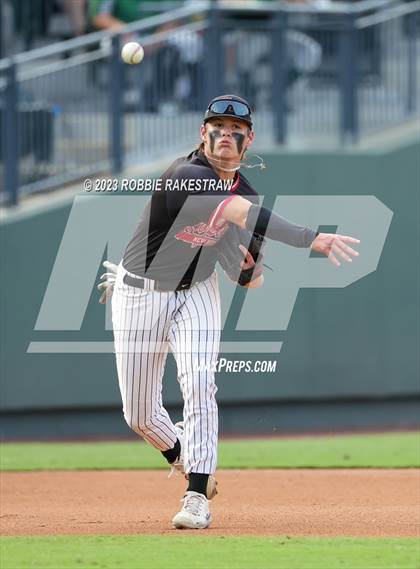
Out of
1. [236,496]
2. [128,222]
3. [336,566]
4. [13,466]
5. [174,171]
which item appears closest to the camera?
[336,566]

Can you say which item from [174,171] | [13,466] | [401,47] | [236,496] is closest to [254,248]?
[174,171]

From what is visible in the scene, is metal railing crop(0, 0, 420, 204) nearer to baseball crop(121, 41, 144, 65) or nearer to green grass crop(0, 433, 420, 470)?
baseball crop(121, 41, 144, 65)

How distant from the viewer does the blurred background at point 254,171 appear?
34.7ft

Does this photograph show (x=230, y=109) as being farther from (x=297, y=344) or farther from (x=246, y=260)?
(x=297, y=344)

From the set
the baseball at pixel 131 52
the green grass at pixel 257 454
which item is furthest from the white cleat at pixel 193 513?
the baseball at pixel 131 52

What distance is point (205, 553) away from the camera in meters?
5.01

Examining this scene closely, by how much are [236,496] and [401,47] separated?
16.6 ft

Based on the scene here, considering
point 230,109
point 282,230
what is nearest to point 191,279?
point 282,230

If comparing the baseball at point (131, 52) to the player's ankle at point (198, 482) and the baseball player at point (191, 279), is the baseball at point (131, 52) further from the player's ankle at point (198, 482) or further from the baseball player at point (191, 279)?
the player's ankle at point (198, 482)

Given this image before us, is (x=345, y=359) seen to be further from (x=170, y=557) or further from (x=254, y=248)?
(x=170, y=557)

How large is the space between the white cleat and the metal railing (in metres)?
5.40

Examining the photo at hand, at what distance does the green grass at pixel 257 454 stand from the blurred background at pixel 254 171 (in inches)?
19.6

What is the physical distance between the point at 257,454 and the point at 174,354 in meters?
3.88

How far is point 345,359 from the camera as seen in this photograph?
11000mm
